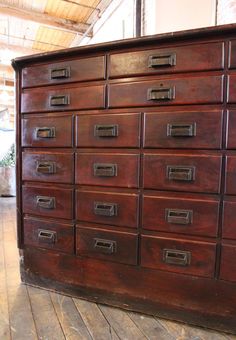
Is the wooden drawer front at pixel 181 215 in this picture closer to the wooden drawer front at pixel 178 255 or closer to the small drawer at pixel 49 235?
the wooden drawer front at pixel 178 255

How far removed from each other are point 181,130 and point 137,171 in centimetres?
30

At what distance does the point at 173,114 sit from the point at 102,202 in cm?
59

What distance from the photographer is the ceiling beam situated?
387cm

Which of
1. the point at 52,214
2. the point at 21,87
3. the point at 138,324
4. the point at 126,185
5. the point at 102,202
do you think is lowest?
the point at 138,324

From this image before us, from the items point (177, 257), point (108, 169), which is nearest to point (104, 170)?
point (108, 169)

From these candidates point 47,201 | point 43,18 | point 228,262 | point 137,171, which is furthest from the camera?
point 43,18

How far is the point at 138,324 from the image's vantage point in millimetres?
1372

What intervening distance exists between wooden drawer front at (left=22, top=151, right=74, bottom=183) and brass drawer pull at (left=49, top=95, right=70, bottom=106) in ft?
0.93

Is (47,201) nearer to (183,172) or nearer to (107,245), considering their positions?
(107,245)

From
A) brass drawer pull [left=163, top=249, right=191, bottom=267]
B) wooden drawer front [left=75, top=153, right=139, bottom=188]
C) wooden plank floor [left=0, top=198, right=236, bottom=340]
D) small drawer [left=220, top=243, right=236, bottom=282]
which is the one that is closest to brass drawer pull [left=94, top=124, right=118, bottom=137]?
wooden drawer front [left=75, top=153, right=139, bottom=188]

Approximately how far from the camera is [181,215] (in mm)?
1300

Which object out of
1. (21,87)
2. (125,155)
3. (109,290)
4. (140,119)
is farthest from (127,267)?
(21,87)

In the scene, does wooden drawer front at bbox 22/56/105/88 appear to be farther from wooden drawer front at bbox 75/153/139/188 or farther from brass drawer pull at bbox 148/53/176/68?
wooden drawer front at bbox 75/153/139/188

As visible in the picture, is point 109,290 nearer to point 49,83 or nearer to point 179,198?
point 179,198
